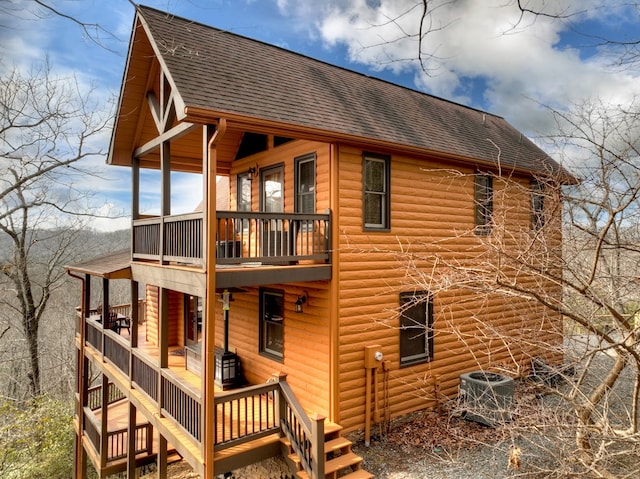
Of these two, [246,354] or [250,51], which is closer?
[250,51]

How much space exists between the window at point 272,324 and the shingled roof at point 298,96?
421 cm

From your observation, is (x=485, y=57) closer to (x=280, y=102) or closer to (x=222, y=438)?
(x=280, y=102)

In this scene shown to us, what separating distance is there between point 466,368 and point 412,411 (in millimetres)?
2248

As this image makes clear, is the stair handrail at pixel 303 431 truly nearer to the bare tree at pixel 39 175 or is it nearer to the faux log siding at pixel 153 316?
the faux log siding at pixel 153 316

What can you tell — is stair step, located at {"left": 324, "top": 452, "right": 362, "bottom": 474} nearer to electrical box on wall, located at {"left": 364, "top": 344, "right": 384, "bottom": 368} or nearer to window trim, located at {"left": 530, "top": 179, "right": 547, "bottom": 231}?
electrical box on wall, located at {"left": 364, "top": 344, "right": 384, "bottom": 368}

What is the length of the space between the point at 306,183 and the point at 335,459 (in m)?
5.57

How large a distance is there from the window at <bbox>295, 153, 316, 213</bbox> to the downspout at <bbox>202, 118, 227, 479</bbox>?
2.67 metres

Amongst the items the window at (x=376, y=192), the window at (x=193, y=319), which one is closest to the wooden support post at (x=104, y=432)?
the window at (x=193, y=319)

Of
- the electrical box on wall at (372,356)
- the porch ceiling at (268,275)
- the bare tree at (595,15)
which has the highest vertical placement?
the bare tree at (595,15)

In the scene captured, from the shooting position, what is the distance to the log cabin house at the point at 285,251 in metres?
7.06

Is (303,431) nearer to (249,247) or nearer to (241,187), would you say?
(249,247)

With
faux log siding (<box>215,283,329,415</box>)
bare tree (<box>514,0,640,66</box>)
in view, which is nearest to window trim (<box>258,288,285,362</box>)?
faux log siding (<box>215,283,329,415</box>)

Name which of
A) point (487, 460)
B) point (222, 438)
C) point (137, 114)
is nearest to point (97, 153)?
point (137, 114)

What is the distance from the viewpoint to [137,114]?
10336 mm
